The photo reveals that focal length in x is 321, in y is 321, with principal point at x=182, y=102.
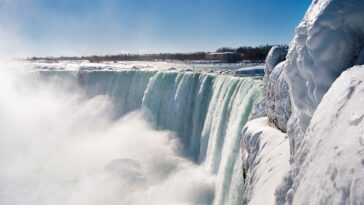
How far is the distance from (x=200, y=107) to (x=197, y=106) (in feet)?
0.64

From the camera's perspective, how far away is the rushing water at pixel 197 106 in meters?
9.32

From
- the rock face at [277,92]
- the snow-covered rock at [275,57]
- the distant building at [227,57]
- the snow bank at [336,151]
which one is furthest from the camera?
the distant building at [227,57]

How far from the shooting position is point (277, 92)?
18.5 ft

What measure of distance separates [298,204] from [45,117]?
910 inches

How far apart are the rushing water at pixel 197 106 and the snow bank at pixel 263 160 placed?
183 cm

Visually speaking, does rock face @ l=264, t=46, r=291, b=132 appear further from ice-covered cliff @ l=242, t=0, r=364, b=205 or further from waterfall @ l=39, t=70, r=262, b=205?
waterfall @ l=39, t=70, r=262, b=205

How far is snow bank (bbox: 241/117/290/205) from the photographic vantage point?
4.26m

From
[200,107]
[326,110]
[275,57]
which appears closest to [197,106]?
[200,107]

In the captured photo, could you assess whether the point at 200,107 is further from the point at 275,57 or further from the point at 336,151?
the point at 336,151

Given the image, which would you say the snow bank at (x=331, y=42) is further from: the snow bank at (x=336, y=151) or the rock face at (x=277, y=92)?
the rock face at (x=277, y=92)

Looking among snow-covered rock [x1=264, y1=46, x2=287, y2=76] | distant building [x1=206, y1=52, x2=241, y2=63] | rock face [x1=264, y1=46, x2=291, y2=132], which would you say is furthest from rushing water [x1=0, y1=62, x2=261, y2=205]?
distant building [x1=206, y1=52, x2=241, y2=63]

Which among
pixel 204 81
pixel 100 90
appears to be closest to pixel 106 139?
pixel 100 90

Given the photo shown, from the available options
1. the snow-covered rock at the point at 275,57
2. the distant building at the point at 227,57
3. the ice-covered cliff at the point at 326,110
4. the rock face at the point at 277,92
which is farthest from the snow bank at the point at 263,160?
the distant building at the point at 227,57

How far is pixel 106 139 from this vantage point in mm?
18859
